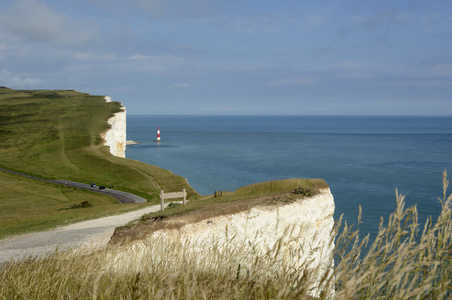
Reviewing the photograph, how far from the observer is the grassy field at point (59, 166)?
36.9 metres

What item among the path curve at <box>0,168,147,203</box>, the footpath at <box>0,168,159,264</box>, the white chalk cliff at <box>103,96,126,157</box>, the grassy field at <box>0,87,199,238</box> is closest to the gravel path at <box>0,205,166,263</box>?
the footpath at <box>0,168,159,264</box>

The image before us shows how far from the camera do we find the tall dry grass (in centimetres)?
333

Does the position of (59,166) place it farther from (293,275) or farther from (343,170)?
(293,275)

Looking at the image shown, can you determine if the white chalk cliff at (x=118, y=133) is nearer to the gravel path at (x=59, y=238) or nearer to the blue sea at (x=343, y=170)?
the blue sea at (x=343, y=170)

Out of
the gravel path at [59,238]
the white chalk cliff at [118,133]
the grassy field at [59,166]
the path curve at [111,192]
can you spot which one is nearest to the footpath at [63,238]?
the gravel path at [59,238]

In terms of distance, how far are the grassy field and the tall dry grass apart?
2331 cm

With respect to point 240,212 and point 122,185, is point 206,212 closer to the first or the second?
point 240,212

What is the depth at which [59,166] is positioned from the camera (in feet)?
238

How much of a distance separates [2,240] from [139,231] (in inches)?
472

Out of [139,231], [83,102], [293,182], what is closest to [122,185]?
[293,182]

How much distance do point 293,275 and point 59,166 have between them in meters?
75.5

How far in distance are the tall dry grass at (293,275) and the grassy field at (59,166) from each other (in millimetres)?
23308

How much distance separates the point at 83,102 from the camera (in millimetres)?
132250

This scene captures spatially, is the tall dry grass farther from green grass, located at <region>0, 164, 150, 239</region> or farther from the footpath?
green grass, located at <region>0, 164, 150, 239</region>
